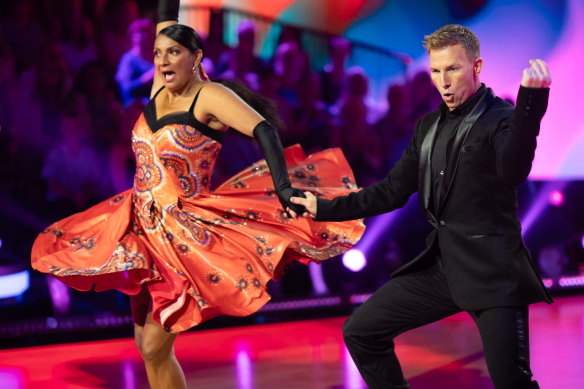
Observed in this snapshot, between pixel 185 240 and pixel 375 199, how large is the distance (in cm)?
80

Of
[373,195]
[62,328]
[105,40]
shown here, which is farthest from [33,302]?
[373,195]

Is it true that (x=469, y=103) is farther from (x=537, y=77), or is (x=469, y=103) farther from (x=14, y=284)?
(x=14, y=284)

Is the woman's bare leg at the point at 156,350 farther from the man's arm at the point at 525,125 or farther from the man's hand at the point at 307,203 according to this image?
the man's arm at the point at 525,125

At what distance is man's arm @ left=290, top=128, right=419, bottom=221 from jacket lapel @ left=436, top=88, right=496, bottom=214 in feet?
0.79

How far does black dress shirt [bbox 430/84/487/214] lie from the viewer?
2.23m

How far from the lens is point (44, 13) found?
5.08 metres

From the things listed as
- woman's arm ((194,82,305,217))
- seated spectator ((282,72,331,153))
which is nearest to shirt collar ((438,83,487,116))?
woman's arm ((194,82,305,217))

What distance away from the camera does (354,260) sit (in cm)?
604

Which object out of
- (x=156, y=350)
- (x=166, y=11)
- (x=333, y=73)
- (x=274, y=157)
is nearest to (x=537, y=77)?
(x=274, y=157)

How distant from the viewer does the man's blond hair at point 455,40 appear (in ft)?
7.13

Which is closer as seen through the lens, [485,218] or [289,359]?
[485,218]

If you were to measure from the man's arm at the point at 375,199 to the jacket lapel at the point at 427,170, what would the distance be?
12 centimetres

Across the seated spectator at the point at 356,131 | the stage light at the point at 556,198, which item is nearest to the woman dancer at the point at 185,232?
the seated spectator at the point at 356,131

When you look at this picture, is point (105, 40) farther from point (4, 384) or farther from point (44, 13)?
point (4, 384)
